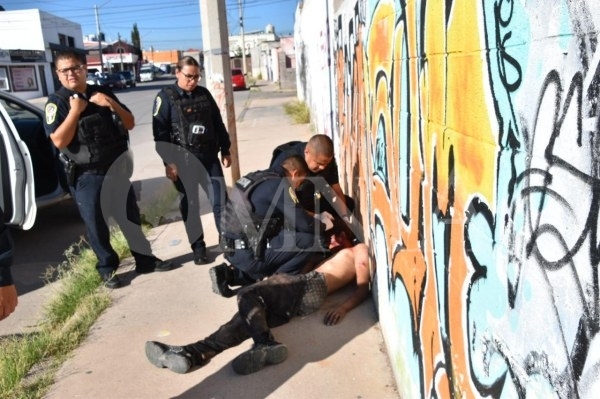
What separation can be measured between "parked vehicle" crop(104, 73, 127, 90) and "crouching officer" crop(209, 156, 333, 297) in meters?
44.0

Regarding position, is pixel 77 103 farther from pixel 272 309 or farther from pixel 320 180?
pixel 272 309

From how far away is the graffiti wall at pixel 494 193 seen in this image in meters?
0.95

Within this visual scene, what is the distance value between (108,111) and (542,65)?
362 cm

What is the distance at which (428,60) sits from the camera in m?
1.83

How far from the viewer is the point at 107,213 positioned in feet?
14.2

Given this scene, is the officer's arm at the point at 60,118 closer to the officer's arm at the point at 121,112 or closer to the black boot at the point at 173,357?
the officer's arm at the point at 121,112

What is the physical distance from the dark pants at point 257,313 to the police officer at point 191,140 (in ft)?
4.72

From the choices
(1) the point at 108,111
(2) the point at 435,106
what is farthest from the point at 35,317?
(2) the point at 435,106

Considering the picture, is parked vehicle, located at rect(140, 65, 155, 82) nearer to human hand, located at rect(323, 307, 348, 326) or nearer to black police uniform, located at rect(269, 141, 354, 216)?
black police uniform, located at rect(269, 141, 354, 216)

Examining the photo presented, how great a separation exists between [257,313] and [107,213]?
75.0 inches

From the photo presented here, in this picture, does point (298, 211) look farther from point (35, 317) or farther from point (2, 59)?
point (2, 59)

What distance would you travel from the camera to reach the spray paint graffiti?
949 mm

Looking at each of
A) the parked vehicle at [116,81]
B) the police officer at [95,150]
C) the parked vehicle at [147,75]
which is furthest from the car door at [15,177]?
the parked vehicle at [147,75]

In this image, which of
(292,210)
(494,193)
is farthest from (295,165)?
(494,193)
